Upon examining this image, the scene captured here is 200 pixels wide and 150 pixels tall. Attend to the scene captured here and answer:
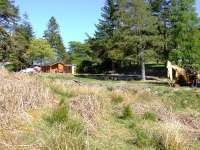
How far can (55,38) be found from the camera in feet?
425

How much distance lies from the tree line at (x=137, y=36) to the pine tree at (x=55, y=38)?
45.7 meters

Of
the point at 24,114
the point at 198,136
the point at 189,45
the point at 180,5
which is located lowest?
the point at 198,136

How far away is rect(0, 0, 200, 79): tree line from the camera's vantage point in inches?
2308

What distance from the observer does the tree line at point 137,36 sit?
192 ft

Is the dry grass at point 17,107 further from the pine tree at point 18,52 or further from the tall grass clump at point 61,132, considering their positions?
the pine tree at point 18,52

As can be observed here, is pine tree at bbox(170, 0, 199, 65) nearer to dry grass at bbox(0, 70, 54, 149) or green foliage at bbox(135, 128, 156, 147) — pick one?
dry grass at bbox(0, 70, 54, 149)

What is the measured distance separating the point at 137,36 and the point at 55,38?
73.4m

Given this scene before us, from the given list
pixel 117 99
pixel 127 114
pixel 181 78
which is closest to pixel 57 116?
pixel 127 114

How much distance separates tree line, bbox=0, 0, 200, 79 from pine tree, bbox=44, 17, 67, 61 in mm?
45682

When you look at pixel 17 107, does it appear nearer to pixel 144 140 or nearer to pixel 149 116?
pixel 144 140

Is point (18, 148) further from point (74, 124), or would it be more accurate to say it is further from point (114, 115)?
point (114, 115)

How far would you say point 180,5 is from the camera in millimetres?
63219

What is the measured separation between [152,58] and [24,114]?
49.7 m

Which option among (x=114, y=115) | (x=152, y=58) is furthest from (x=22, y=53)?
(x=114, y=115)
